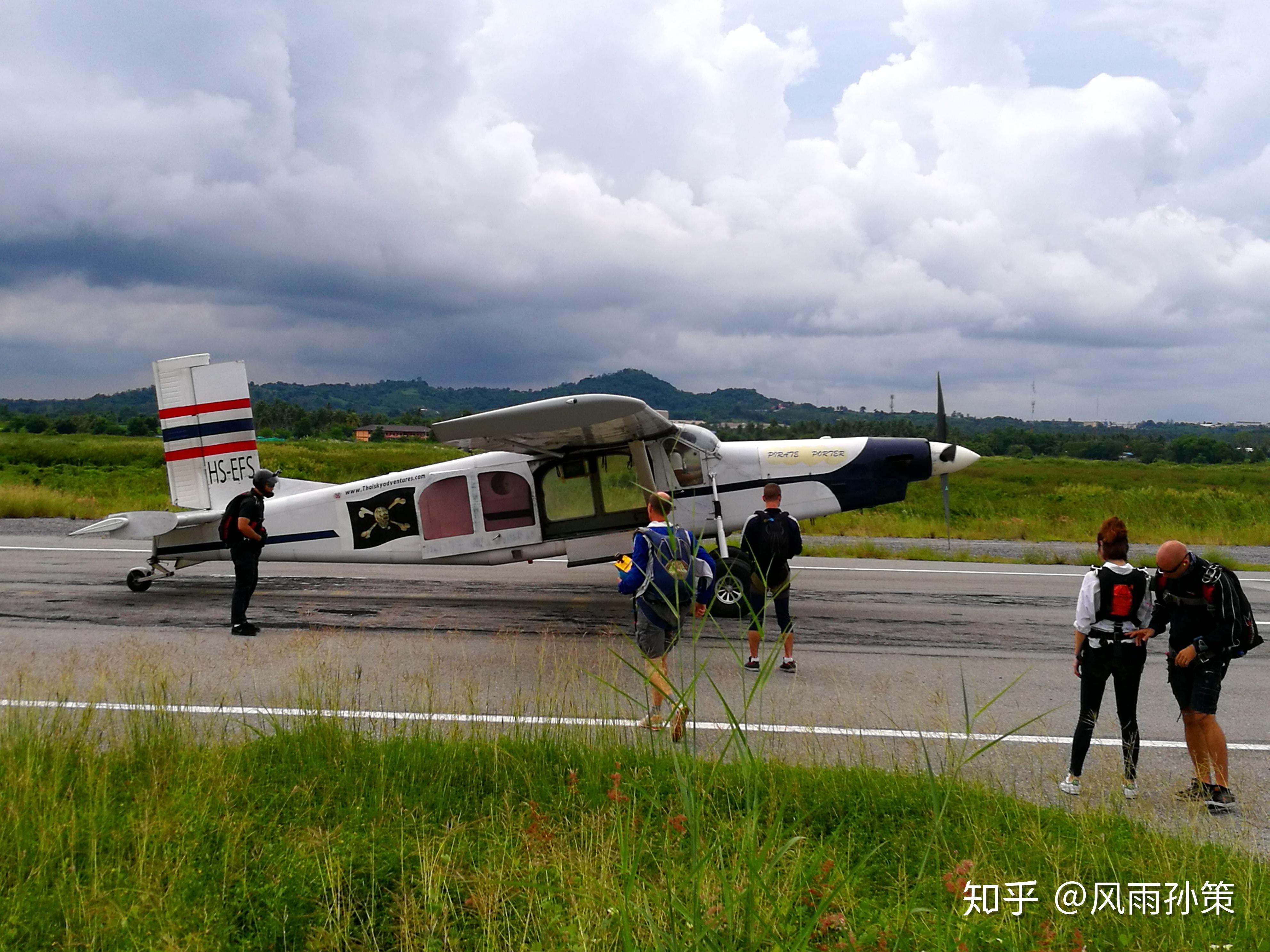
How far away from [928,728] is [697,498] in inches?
222

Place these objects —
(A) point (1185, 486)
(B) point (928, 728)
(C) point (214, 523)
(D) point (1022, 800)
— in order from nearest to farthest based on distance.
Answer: (D) point (1022, 800)
(B) point (928, 728)
(C) point (214, 523)
(A) point (1185, 486)

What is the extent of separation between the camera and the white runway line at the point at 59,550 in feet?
51.6

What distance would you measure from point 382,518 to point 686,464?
13.6 ft

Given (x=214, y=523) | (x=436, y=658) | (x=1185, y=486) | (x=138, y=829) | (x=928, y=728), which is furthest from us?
(x=1185, y=486)

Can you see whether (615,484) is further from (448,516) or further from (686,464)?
(448,516)

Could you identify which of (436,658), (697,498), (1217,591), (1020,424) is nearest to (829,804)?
(1217,591)

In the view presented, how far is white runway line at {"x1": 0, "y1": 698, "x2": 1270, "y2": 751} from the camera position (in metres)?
5.66

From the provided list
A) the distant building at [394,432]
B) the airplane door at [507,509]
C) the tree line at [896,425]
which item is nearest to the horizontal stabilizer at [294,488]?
the airplane door at [507,509]

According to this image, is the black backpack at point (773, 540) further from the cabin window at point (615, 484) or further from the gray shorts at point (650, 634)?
the cabin window at point (615, 484)

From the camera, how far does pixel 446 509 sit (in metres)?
11.4

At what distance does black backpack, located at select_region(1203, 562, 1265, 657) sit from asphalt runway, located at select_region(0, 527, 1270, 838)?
0.99 meters

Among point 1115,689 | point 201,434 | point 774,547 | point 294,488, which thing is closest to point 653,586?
point 774,547

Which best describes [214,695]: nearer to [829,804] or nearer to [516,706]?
[516,706]

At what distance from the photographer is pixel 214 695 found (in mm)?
6984
